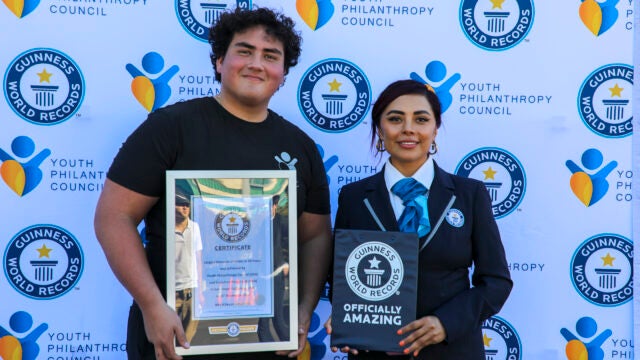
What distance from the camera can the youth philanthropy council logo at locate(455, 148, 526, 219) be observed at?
2678 mm

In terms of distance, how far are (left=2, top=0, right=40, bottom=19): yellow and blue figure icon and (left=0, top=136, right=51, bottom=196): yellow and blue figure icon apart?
1.69ft

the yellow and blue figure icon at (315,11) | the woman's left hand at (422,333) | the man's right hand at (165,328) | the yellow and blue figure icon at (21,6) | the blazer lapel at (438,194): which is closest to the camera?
the man's right hand at (165,328)

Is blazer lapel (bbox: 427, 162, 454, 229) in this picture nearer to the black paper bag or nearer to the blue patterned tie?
the blue patterned tie

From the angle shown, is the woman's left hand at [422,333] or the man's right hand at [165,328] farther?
the woman's left hand at [422,333]

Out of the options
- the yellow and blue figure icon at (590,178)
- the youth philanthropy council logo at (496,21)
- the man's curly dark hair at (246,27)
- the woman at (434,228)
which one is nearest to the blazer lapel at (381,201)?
the woman at (434,228)

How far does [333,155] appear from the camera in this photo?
264cm

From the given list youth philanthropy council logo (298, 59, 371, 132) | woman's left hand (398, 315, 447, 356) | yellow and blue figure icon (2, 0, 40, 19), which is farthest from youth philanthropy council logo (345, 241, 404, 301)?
yellow and blue figure icon (2, 0, 40, 19)

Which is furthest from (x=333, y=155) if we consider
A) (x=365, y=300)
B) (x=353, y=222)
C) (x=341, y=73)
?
(x=365, y=300)

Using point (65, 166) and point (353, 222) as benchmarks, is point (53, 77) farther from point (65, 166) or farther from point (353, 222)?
point (353, 222)

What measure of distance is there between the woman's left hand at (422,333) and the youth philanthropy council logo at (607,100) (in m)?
1.40

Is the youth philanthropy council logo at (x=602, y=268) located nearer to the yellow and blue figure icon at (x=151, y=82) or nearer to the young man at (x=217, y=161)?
the young man at (x=217, y=161)

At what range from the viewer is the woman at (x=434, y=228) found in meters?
1.85

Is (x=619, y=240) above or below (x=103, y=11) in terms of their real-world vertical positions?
below

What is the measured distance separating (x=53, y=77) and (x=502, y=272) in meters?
1.95
